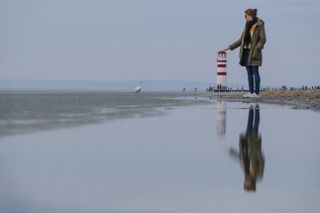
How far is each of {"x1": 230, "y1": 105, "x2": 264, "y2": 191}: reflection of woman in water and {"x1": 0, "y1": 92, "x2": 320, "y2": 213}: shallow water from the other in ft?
0.03

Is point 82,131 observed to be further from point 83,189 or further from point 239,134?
point 83,189

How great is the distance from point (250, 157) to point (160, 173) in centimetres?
141

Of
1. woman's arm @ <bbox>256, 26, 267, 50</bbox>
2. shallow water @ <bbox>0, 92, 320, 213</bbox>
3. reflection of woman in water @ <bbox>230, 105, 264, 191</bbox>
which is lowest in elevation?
shallow water @ <bbox>0, 92, 320, 213</bbox>

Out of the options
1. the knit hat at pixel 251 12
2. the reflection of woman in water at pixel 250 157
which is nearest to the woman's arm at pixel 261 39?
the knit hat at pixel 251 12

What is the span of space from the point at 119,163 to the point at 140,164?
0.24 m

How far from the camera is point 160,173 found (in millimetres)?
5410

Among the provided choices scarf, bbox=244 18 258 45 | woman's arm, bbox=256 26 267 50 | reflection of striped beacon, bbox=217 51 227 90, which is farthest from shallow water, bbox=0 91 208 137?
reflection of striped beacon, bbox=217 51 227 90

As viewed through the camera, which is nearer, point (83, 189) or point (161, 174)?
point (83, 189)

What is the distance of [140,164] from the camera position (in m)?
5.99

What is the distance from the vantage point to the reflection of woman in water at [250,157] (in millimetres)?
5017

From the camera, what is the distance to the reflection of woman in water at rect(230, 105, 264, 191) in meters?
5.02

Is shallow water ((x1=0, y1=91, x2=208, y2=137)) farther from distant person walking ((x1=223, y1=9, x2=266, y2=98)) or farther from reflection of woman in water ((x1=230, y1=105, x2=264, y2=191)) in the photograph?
reflection of woman in water ((x1=230, y1=105, x2=264, y2=191))

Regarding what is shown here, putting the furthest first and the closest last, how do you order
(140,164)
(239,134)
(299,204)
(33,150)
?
1. (239,134)
2. (33,150)
3. (140,164)
4. (299,204)

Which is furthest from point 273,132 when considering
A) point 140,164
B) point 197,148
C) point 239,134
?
point 140,164
